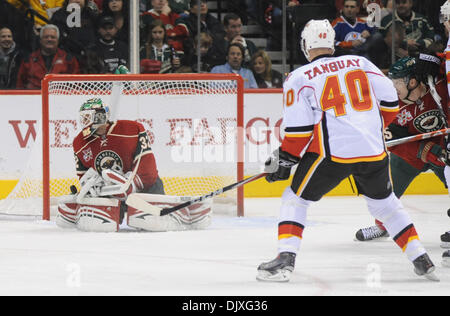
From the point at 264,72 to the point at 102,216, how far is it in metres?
2.53

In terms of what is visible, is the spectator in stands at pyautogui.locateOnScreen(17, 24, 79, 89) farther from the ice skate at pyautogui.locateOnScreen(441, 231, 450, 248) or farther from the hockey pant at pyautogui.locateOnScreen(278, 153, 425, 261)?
the hockey pant at pyautogui.locateOnScreen(278, 153, 425, 261)

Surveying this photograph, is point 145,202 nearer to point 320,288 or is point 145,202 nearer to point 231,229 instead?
point 231,229

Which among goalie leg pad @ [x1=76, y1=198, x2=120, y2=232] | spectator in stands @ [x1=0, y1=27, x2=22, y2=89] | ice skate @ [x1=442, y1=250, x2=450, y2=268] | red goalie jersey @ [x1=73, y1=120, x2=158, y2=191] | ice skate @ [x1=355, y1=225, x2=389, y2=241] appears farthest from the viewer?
spectator in stands @ [x1=0, y1=27, x2=22, y2=89]

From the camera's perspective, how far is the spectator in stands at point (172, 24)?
7.70 metres

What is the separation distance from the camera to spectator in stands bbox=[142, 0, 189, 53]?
7699mm

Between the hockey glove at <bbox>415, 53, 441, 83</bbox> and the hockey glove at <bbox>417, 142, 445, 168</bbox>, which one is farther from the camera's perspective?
the hockey glove at <bbox>417, 142, 445, 168</bbox>

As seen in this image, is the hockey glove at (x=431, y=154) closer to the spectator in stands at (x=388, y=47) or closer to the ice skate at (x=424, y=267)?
the ice skate at (x=424, y=267)

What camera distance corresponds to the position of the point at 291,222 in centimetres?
398

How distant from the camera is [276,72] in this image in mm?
7824

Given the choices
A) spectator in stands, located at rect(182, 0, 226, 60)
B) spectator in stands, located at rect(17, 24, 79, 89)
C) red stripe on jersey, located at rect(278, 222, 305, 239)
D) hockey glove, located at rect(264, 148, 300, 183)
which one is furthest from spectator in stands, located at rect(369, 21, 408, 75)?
red stripe on jersey, located at rect(278, 222, 305, 239)

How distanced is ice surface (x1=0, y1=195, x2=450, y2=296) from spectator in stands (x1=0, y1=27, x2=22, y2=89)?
1343mm
